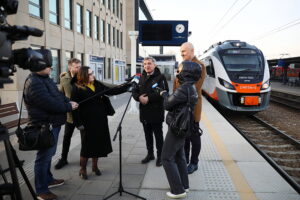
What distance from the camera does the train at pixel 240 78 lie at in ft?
29.6

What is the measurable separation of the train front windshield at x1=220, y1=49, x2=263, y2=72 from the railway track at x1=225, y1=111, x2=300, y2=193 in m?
1.94

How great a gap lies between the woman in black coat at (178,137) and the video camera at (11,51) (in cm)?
139

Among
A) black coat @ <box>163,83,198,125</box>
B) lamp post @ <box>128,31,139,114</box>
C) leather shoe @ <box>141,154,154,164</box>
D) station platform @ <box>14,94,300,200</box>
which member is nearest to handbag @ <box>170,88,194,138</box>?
black coat @ <box>163,83,198,125</box>

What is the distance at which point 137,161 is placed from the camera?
14.5ft

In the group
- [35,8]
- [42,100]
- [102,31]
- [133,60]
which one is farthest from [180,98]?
[102,31]

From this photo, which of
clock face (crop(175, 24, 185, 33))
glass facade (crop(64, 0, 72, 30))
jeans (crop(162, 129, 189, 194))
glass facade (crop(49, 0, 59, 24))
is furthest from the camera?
glass facade (crop(64, 0, 72, 30))

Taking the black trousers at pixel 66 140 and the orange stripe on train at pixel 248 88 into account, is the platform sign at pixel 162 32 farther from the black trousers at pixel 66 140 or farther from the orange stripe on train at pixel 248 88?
the black trousers at pixel 66 140

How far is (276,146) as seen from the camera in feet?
21.1

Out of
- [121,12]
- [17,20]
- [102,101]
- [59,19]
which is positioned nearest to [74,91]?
[102,101]

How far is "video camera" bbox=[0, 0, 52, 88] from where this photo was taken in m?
1.90

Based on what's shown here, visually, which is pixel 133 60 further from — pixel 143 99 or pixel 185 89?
pixel 185 89

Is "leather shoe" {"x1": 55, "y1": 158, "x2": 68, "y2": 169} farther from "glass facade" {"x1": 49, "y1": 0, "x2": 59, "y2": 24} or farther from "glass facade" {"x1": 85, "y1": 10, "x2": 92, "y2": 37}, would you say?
"glass facade" {"x1": 85, "y1": 10, "x2": 92, "y2": 37}

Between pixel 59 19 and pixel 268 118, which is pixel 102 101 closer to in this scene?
pixel 268 118

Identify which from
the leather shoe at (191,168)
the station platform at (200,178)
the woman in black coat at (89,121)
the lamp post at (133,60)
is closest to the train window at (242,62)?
the lamp post at (133,60)
